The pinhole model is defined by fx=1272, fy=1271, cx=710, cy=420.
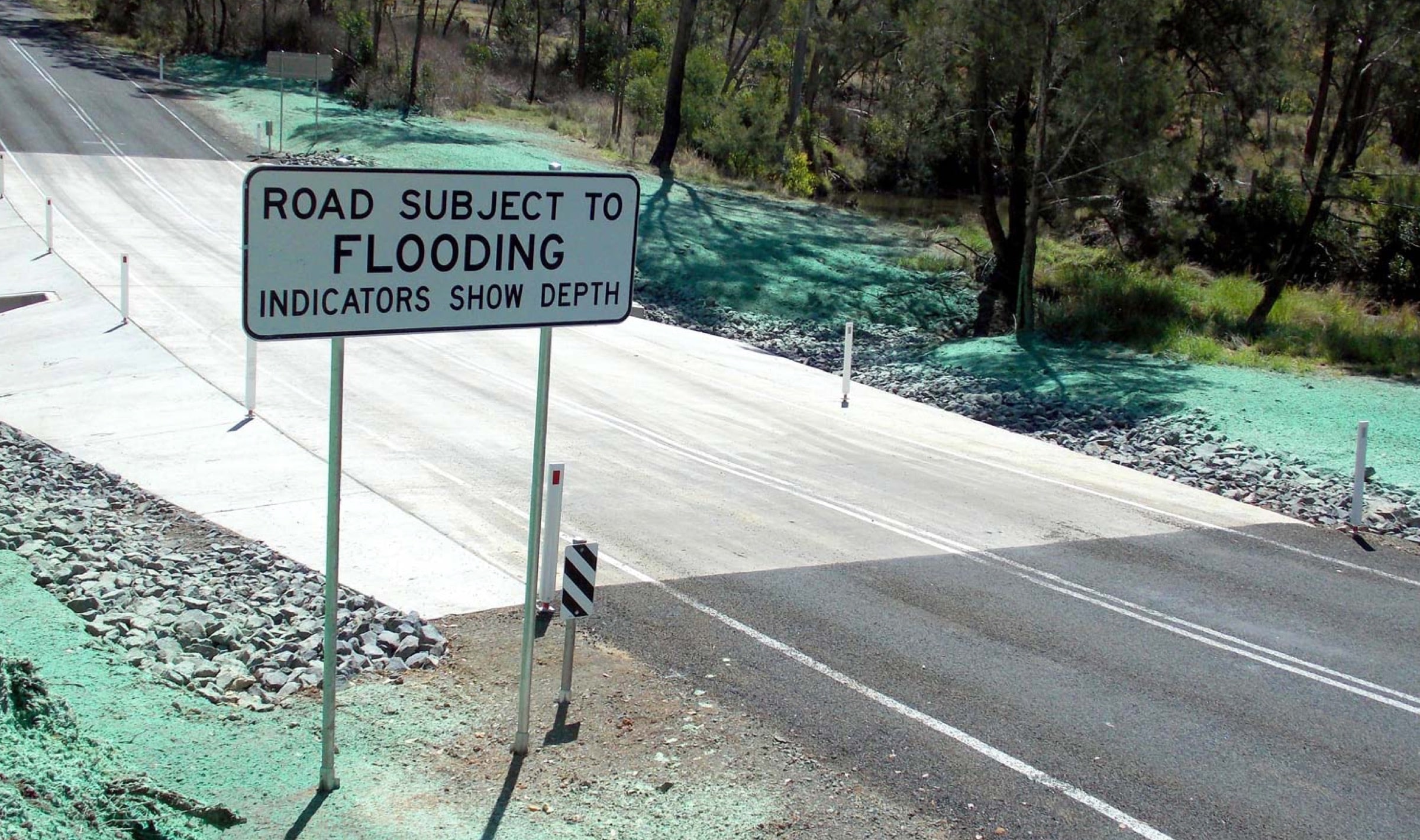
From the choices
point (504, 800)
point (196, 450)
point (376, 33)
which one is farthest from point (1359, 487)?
point (376, 33)

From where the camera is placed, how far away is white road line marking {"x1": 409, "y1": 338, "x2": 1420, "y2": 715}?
8.16m

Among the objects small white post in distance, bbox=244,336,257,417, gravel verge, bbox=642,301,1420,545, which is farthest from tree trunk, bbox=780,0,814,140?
small white post in distance, bbox=244,336,257,417

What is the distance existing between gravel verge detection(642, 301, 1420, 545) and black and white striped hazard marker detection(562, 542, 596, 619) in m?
8.77

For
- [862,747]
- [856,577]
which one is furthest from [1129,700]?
[856,577]

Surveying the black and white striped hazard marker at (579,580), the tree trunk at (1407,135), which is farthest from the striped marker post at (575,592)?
the tree trunk at (1407,135)

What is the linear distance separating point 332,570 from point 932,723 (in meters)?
3.45

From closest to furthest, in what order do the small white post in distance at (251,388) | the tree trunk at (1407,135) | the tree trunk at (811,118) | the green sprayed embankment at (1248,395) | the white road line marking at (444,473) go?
the white road line marking at (444,473) → the small white post in distance at (251,388) → the green sprayed embankment at (1248,395) → the tree trunk at (1407,135) → the tree trunk at (811,118)

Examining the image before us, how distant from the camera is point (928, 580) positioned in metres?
9.97

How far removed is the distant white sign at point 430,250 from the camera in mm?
5359

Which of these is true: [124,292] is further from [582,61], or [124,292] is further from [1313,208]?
[582,61]

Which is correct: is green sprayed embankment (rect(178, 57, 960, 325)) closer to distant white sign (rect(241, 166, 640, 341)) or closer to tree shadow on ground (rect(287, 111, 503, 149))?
tree shadow on ground (rect(287, 111, 503, 149))

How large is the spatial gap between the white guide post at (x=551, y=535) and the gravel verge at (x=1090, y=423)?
856 centimetres

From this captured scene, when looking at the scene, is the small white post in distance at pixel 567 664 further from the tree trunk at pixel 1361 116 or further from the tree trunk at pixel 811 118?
the tree trunk at pixel 811 118

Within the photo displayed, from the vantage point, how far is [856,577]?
9.93m
